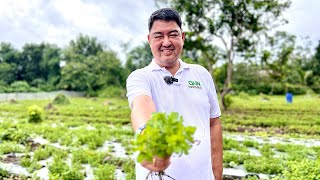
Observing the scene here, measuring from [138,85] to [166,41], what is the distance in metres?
0.22

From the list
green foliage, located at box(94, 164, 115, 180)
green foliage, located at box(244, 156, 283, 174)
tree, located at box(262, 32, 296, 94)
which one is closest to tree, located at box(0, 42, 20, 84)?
tree, located at box(262, 32, 296, 94)

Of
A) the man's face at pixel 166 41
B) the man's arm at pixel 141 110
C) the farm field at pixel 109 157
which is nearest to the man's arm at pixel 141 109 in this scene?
the man's arm at pixel 141 110

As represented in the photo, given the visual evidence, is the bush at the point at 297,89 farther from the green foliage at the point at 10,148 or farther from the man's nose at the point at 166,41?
the man's nose at the point at 166,41

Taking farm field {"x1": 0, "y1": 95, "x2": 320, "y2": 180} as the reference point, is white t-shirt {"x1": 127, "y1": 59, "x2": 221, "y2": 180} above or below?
above

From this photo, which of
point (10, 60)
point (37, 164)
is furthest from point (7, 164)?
point (10, 60)

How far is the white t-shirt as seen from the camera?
4.89 ft

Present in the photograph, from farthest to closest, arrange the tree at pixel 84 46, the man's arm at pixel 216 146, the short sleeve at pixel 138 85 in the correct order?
the tree at pixel 84 46
the man's arm at pixel 216 146
the short sleeve at pixel 138 85

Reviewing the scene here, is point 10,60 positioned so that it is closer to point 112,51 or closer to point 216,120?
point 112,51

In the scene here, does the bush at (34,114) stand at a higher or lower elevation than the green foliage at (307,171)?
lower

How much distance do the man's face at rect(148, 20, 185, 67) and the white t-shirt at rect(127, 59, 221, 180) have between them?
5 centimetres

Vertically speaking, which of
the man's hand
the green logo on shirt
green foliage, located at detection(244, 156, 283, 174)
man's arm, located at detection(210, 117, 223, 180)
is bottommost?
green foliage, located at detection(244, 156, 283, 174)

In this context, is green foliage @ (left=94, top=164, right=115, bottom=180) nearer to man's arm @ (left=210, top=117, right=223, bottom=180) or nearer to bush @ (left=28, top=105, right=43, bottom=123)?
man's arm @ (left=210, top=117, right=223, bottom=180)

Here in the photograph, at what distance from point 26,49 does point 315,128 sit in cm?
3433

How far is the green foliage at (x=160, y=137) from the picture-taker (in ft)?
3.02
